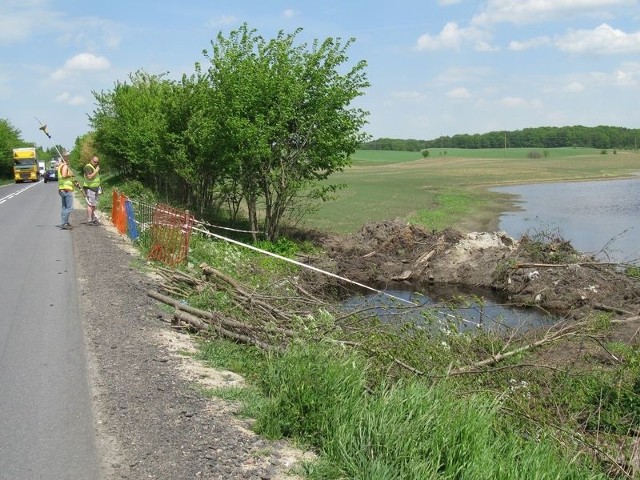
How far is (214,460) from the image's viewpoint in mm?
5410

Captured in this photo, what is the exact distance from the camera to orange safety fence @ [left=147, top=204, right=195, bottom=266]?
14.2 m

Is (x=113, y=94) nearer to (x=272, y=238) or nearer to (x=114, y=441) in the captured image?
(x=272, y=238)

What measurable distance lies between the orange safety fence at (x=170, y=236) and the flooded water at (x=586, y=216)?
8853mm

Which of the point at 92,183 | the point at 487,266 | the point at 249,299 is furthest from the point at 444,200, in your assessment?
the point at 249,299

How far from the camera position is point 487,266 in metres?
18.3

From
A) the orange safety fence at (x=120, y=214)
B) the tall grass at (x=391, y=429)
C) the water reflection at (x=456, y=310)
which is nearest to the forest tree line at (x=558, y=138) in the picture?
the orange safety fence at (x=120, y=214)

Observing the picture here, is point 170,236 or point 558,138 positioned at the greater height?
point 558,138

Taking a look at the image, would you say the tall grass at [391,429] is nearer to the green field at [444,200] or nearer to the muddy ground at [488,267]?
the muddy ground at [488,267]

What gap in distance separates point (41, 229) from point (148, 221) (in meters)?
6.00

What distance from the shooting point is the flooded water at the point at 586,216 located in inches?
907

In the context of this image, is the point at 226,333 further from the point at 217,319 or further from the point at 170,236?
the point at 170,236

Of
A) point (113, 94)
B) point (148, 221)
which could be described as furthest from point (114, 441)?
point (113, 94)

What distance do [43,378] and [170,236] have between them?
24.2 ft

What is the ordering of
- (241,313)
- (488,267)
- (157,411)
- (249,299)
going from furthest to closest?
(488,267), (249,299), (241,313), (157,411)
